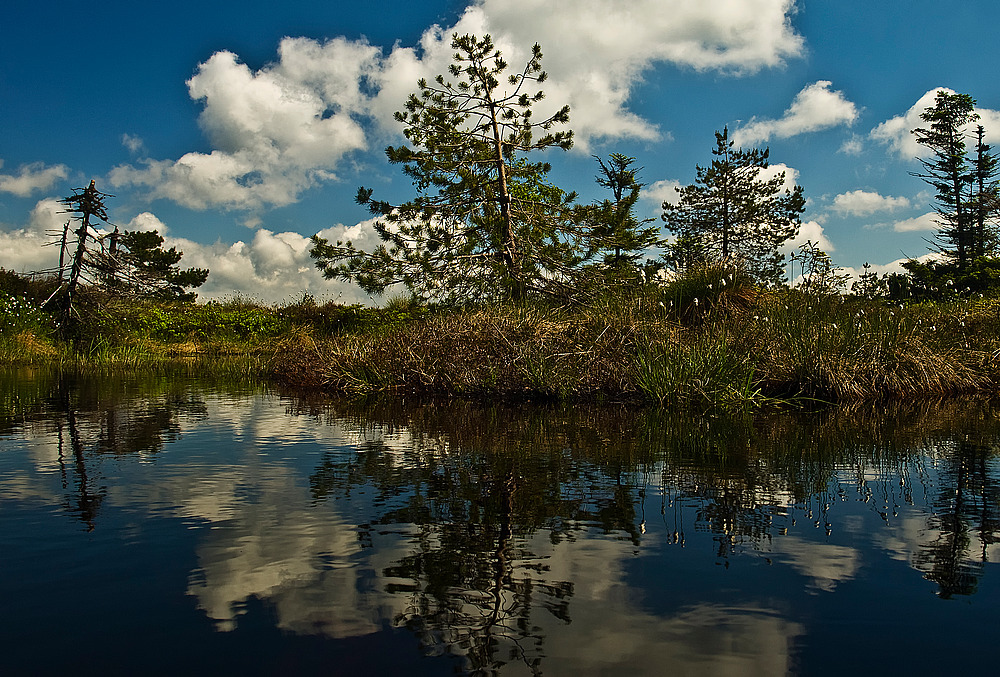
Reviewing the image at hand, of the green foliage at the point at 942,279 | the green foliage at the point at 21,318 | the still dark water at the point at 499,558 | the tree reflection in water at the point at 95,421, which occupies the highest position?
the green foliage at the point at 942,279

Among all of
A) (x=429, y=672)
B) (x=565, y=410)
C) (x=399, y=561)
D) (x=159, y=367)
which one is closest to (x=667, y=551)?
(x=399, y=561)

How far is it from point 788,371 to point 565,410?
333 centimetres

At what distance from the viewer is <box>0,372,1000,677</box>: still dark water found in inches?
76.2

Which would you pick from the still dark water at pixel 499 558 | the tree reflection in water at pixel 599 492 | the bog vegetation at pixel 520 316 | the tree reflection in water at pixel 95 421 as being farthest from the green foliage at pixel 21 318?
the tree reflection in water at pixel 599 492

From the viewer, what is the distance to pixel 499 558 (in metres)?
2.65

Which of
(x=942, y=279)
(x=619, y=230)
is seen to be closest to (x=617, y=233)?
(x=619, y=230)

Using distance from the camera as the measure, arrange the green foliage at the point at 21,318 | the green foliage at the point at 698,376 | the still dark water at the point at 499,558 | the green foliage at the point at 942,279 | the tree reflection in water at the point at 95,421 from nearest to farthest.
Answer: the still dark water at the point at 499,558 < the tree reflection in water at the point at 95,421 < the green foliage at the point at 698,376 < the green foliage at the point at 21,318 < the green foliage at the point at 942,279

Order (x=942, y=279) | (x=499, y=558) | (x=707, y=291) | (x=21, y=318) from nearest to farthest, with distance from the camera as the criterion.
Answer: (x=499, y=558), (x=707, y=291), (x=21, y=318), (x=942, y=279)

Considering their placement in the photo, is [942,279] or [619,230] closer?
[619,230]

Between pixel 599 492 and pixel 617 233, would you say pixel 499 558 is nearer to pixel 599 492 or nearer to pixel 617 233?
pixel 599 492

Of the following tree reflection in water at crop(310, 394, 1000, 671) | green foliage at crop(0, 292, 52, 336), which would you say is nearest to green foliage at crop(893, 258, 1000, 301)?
tree reflection in water at crop(310, 394, 1000, 671)

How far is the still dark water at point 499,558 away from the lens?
6.35 ft

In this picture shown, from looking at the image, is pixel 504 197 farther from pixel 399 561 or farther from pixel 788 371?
pixel 399 561

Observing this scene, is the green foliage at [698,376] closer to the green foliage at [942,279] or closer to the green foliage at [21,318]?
Answer: the green foliage at [21,318]
